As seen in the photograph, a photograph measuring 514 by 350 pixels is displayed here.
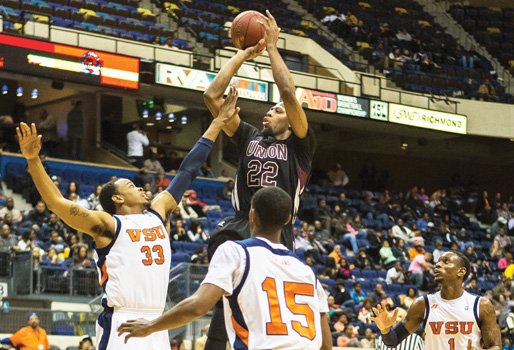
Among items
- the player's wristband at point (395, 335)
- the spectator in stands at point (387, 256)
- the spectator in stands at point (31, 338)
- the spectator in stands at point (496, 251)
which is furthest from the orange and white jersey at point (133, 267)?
the spectator in stands at point (496, 251)

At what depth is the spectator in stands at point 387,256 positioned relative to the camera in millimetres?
24234

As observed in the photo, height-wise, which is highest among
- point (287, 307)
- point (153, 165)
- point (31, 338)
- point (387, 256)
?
point (153, 165)

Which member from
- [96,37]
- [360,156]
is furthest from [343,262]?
[360,156]

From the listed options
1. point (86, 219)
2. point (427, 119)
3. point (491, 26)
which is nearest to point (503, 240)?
point (427, 119)

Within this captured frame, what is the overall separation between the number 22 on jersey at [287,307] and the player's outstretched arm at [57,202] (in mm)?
1732

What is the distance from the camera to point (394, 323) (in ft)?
29.0

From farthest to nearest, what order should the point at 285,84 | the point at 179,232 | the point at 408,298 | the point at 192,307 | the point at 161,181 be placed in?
the point at 161,181
the point at 408,298
the point at 179,232
the point at 285,84
the point at 192,307

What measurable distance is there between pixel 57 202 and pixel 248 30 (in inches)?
74.8

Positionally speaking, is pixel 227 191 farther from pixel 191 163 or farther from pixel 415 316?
pixel 191 163

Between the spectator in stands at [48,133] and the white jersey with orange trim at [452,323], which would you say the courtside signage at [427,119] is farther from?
the white jersey with orange trim at [452,323]

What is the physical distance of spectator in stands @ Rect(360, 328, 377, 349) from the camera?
18.9m

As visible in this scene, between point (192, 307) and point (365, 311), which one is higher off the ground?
point (192, 307)

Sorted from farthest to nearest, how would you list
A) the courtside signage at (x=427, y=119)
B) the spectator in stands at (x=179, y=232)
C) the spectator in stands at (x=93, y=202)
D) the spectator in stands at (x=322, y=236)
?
1. the courtside signage at (x=427, y=119)
2. the spectator in stands at (x=322, y=236)
3. the spectator in stands at (x=179, y=232)
4. the spectator in stands at (x=93, y=202)

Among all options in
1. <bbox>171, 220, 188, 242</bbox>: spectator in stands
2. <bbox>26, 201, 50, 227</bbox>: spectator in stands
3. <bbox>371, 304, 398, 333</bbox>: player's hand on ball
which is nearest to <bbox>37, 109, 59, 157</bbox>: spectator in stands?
<bbox>26, 201, 50, 227</bbox>: spectator in stands
